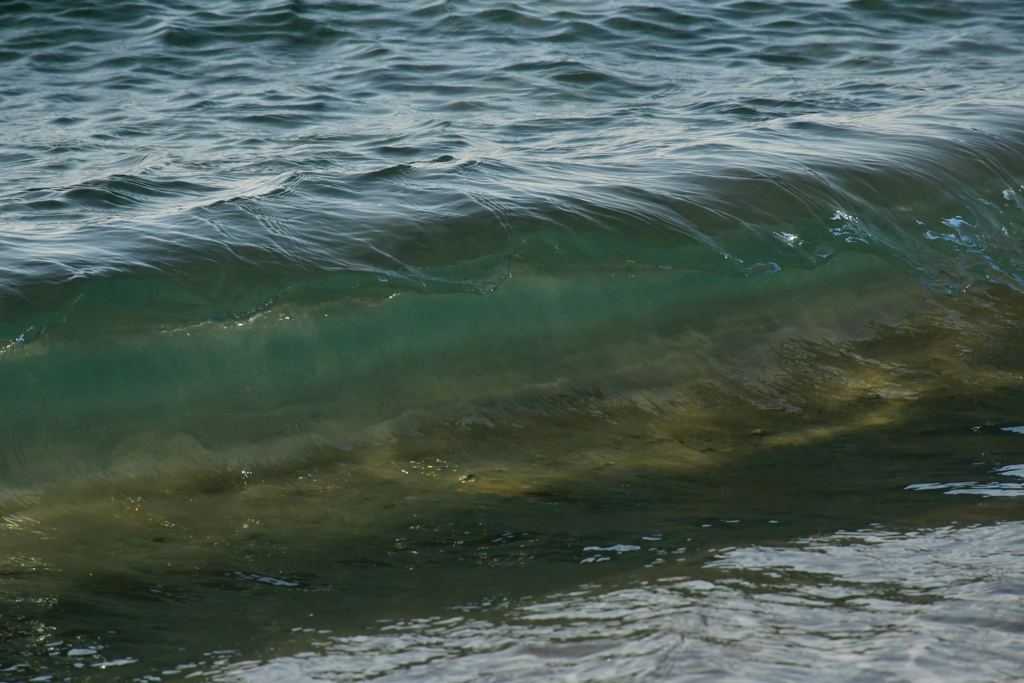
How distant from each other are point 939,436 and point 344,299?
1879mm

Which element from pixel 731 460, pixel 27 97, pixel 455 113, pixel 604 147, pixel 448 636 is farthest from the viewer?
pixel 27 97

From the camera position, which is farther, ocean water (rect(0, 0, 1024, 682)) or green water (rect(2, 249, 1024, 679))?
green water (rect(2, 249, 1024, 679))

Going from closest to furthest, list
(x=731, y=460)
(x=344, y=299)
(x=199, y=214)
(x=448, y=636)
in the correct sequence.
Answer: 1. (x=448, y=636)
2. (x=731, y=460)
3. (x=344, y=299)
4. (x=199, y=214)

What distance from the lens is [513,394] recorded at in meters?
3.11

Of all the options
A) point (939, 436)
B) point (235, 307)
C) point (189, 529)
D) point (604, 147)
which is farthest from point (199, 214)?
point (939, 436)

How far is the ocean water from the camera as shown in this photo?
1903 millimetres

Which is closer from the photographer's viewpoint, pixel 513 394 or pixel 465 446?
pixel 465 446

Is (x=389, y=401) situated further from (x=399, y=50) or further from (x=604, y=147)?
(x=399, y=50)

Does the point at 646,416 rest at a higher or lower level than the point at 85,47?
lower

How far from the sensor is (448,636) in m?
1.89

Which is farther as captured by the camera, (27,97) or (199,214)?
(27,97)

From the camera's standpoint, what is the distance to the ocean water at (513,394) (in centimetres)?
190

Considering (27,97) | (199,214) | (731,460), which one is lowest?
(731,460)

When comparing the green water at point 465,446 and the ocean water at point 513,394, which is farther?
the green water at point 465,446
